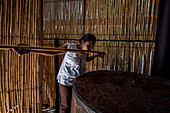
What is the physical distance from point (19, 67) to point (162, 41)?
239 cm

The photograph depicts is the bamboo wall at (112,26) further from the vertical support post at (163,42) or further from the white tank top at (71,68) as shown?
the white tank top at (71,68)

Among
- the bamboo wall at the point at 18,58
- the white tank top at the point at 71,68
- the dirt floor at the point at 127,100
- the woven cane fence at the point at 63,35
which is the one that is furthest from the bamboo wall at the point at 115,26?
Result: the dirt floor at the point at 127,100

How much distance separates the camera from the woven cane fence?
1548 millimetres

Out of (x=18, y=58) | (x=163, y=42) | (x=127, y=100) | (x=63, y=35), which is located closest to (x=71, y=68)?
(x=18, y=58)

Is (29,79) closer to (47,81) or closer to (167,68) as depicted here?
(47,81)

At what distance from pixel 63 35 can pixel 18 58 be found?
3.60ft

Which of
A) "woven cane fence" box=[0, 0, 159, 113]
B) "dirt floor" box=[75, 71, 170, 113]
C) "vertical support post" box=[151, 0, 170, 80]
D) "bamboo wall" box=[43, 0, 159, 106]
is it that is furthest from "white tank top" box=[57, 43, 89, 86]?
"vertical support post" box=[151, 0, 170, 80]

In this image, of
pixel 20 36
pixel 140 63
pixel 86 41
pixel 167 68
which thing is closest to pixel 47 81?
pixel 20 36

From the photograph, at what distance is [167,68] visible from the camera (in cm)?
176

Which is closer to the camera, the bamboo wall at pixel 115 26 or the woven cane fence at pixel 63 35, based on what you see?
the woven cane fence at pixel 63 35

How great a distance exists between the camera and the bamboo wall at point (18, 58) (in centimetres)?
150

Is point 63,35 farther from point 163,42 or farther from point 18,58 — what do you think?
point 163,42

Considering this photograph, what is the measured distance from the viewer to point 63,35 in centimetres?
240

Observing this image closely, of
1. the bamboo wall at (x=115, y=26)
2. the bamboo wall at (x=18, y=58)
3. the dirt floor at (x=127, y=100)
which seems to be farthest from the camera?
the bamboo wall at (x=115, y=26)
